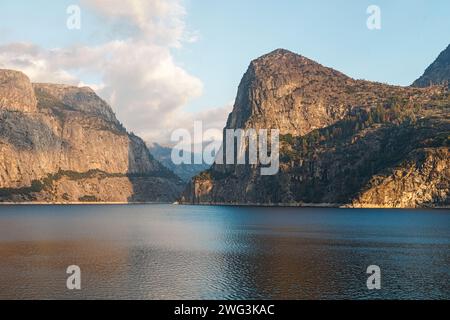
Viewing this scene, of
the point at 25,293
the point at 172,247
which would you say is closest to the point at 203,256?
the point at 172,247

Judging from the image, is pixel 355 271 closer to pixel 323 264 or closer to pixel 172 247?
pixel 323 264

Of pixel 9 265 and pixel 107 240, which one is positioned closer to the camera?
pixel 9 265

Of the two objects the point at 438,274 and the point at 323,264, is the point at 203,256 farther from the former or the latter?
the point at 438,274

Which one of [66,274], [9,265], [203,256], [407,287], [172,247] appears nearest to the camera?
[407,287]

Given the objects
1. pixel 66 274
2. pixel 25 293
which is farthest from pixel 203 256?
pixel 25 293

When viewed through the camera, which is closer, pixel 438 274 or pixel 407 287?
pixel 407 287
